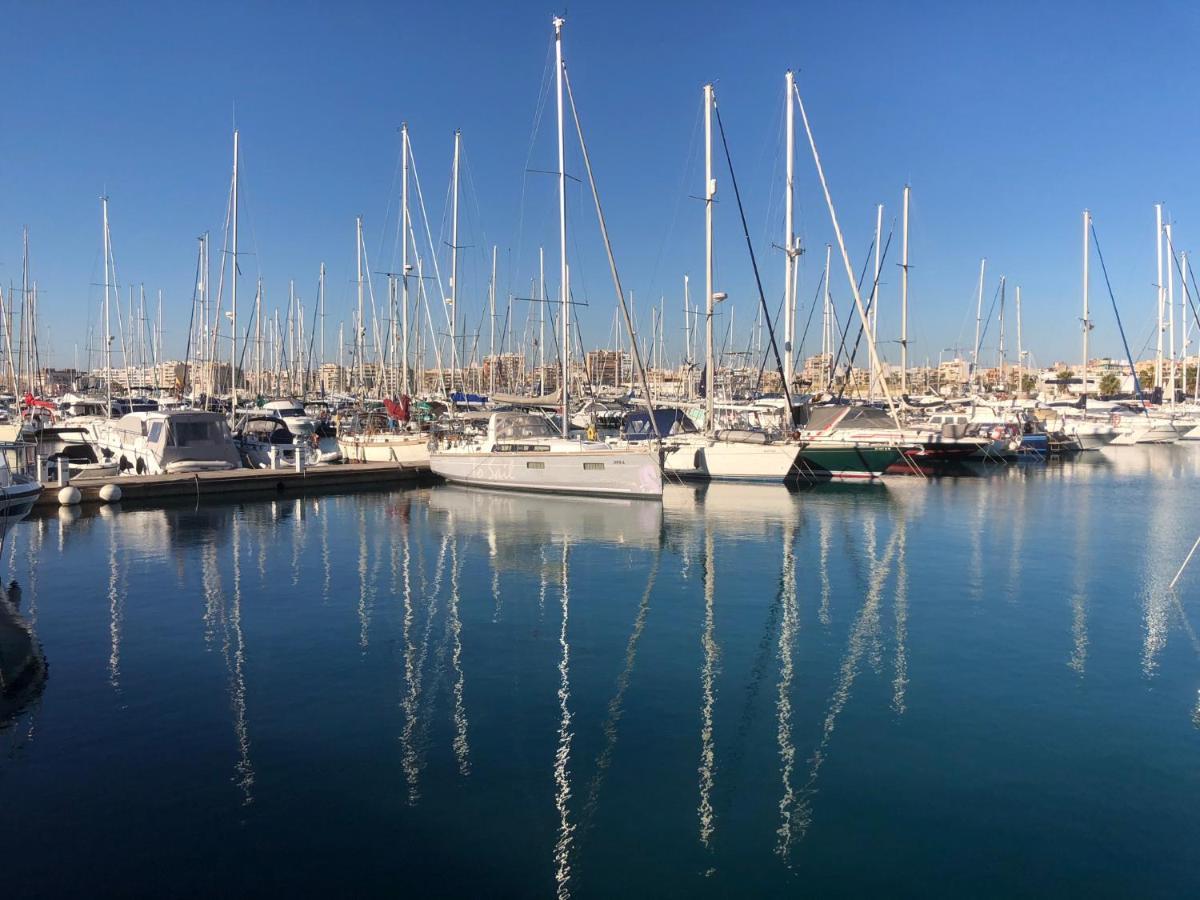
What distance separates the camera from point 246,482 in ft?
97.7

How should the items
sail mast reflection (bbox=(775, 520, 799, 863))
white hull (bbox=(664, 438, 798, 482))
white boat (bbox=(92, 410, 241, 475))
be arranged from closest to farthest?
sail mast reflection (bbox=(775, 520, 799, 863)) → white boat (bbox=(92, 410, 241, 475)) → white hull (bbox=(664, 438, 798, 482))

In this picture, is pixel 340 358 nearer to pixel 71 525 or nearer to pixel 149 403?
pixel 149 403

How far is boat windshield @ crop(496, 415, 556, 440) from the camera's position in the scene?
31.5 meters

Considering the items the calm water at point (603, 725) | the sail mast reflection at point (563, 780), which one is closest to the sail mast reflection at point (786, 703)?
the calm water at point (603, 725)

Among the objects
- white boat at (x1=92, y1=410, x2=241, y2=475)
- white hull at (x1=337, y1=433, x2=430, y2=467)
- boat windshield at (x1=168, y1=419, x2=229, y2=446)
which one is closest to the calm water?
white boat at (x1=92, y1=410, x2=241, y2=475)

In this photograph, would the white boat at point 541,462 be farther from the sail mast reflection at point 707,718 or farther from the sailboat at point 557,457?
the sail mast reflection at point 707,718

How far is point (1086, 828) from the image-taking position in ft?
24.3

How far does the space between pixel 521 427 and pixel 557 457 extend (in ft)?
9.55

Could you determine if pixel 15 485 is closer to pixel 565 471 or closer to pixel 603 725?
pixel 603 725

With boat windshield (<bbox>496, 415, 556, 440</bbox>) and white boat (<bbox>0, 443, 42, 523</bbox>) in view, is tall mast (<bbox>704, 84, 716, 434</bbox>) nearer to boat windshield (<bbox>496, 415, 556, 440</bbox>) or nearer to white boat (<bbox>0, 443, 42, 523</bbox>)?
boat windshield (<bbox>496, 415, 556, 440</bbox>)

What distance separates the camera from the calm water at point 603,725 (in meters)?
6.89

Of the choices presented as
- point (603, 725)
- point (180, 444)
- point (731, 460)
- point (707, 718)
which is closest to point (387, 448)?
point (180, 444)

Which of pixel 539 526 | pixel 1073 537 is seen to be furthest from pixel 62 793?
pixel 1073 537

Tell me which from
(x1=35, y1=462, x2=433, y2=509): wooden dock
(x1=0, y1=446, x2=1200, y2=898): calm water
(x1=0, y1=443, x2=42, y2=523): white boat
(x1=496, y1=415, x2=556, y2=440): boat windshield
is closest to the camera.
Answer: (x1=0, y1=446, x2=1200, y2=898): calm water
